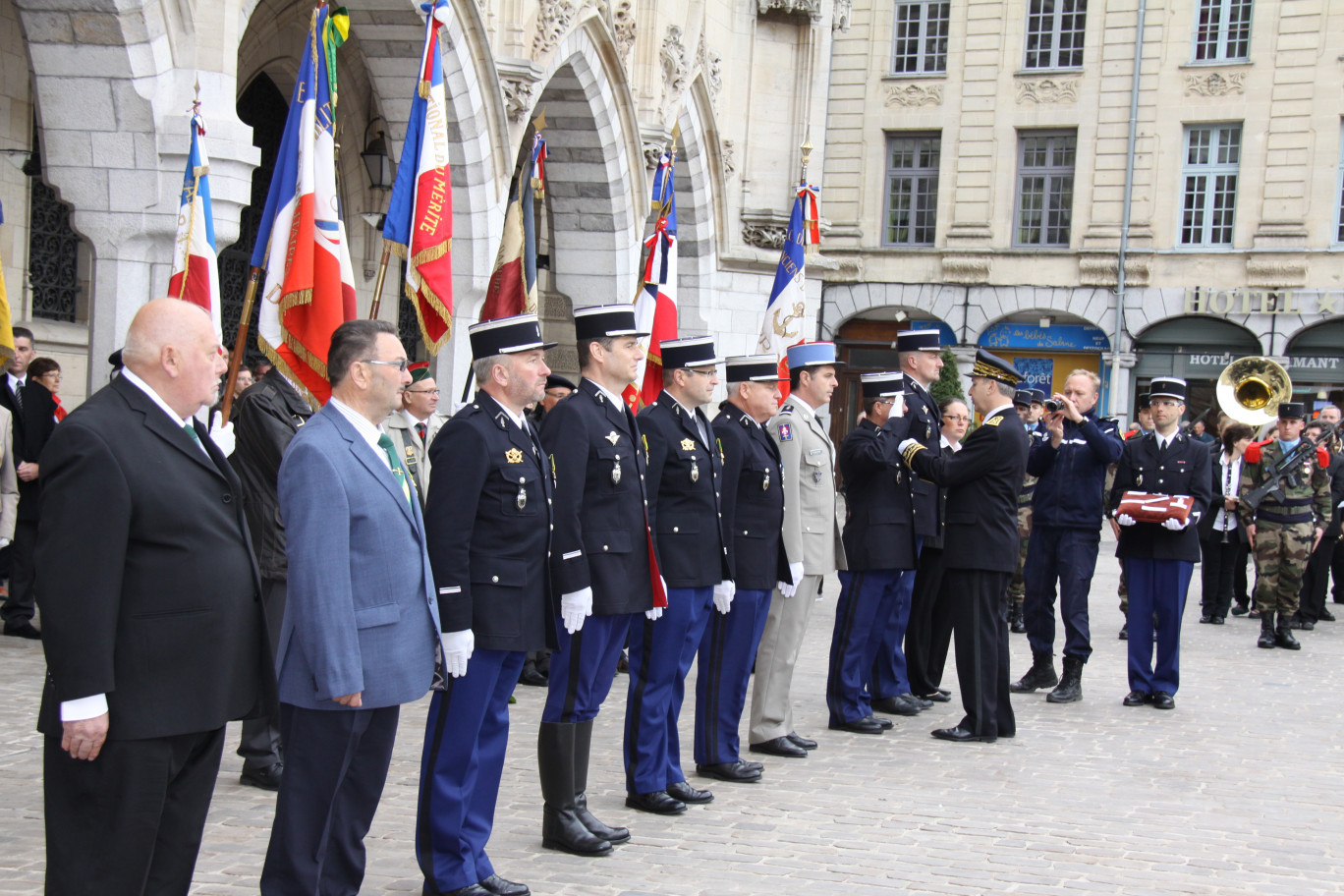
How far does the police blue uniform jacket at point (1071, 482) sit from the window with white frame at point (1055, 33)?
20.0 metres

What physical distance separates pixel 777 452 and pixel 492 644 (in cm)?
251

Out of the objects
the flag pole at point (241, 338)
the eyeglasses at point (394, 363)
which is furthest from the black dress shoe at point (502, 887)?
the flag pole at point (241, 338)

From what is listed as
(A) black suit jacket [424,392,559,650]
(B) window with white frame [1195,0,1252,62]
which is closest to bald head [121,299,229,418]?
(A) black suit jacket [424,392,559,650]

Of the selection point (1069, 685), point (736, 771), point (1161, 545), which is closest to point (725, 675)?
point (736, 771)

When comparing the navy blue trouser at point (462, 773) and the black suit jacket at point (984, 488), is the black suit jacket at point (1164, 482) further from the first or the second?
the navy blue trouser at point (462, 773)

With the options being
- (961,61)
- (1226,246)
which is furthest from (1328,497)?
(961,61)

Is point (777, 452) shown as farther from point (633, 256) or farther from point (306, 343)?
point (633, 256)

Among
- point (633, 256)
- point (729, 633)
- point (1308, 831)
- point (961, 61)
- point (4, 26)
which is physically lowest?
point (1308, 831)

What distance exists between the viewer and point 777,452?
6730mm

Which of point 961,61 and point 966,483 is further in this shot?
point 961,61

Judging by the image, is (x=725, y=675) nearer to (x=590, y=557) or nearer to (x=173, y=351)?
(x=590, y=557)

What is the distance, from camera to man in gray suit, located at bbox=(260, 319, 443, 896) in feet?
12.7

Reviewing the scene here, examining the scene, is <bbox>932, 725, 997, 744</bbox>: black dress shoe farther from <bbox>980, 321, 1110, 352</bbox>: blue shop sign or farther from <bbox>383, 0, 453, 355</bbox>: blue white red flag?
<bbox>980, 321, 1110, 352</bbox>: blue shop sign

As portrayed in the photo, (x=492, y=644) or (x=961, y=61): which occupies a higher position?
(x=961, y=61)
